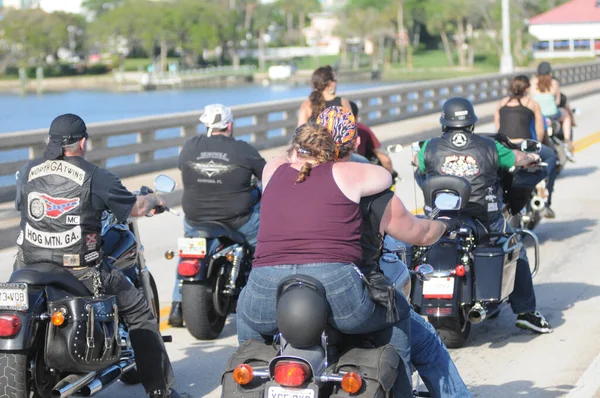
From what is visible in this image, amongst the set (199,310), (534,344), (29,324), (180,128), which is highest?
(29,324)

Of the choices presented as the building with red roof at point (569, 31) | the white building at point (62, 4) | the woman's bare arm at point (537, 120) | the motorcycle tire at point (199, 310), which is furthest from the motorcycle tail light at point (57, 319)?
the white building at point (62, 4)

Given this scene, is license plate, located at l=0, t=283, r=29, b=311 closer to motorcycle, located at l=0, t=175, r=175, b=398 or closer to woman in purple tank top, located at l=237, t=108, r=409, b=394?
motorcycle, located at l=0, t=175, r=175, b=398

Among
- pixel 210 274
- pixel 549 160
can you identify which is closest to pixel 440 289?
pixel 210 274

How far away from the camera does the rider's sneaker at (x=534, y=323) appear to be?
8141 mm

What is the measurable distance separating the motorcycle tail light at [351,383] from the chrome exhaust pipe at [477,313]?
307 cm

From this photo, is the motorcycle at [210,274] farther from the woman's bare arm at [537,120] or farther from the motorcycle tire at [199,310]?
the woman's bare arm at [537,120]

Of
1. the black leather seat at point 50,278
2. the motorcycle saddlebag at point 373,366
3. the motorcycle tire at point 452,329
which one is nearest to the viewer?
the motorcycle saddlebag at point 373,366

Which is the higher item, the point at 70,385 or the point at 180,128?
the point at 70,385

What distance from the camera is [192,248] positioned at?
7957 mm

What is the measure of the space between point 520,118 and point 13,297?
7847mm

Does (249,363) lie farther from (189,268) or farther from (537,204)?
(537,204)

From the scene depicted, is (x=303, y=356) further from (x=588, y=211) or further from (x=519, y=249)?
(x=588, y=211)

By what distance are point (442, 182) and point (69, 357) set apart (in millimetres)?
2706

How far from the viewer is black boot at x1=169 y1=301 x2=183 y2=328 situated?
8.43 metres
